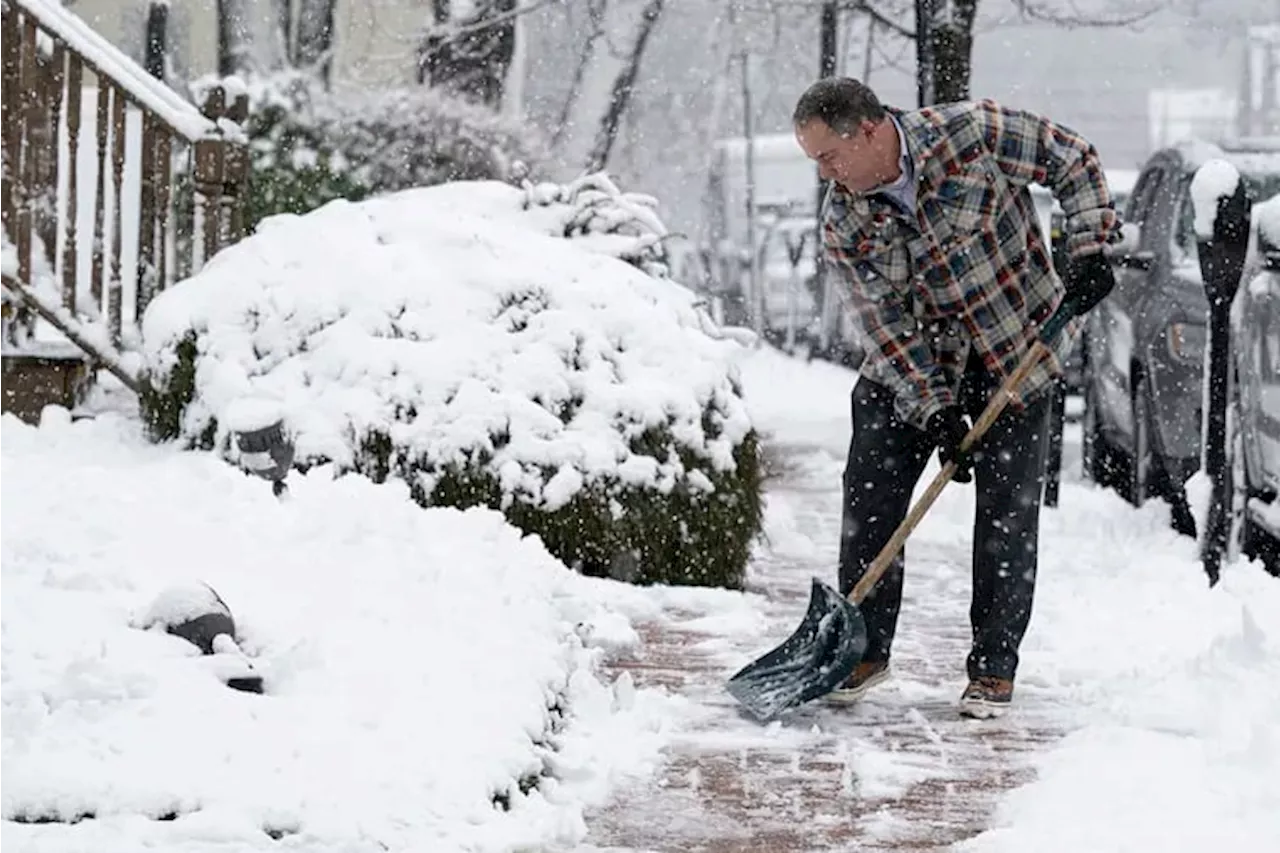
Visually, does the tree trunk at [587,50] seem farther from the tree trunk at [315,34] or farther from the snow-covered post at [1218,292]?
the snow-covered post at [1218,292]

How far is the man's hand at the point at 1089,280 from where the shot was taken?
5.20 metres

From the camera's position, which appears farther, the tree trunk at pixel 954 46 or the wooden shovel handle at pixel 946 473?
the tree trunk at pixel 954 46

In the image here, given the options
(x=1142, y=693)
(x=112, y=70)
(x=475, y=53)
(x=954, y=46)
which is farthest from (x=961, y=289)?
(x=475, y=53)

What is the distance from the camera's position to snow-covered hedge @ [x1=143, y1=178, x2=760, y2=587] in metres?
6.84

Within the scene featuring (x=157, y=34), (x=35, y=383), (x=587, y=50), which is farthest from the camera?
(x=587, y=50)

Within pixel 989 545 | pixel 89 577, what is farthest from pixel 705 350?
pixel 89 577

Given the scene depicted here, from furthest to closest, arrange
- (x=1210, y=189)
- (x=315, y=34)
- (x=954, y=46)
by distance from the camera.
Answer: (x=315, y=34), (x=954, y=46), (x=1210, y=189)

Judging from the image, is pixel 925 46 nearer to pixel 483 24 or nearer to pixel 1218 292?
pixel 483 24

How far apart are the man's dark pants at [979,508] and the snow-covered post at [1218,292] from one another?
1827mm

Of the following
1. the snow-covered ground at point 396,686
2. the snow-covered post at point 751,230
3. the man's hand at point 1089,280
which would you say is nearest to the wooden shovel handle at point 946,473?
the man's hand at point 1089,280

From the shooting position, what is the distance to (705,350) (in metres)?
7.43

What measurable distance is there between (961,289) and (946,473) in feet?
1.51

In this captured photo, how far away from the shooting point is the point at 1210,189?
689cm

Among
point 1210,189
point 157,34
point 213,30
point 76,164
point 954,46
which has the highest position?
point 213,30
